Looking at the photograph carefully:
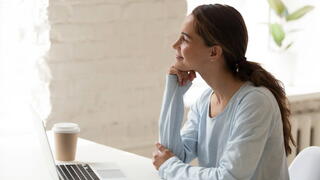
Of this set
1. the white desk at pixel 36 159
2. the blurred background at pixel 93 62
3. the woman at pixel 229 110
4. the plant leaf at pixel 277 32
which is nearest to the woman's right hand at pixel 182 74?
the woman at pixel 229 110

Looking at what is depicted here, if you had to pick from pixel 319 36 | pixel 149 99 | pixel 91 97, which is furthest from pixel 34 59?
pixel 319 36

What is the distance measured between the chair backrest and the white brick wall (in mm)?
1026

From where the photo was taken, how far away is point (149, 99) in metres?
2.99

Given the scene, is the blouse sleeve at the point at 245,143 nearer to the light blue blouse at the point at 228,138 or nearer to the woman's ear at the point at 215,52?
the light blue blouse at the point at 228,138

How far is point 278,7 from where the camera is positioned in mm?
3586

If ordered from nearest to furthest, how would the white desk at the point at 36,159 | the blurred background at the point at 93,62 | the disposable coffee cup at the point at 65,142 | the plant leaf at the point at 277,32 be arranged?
the white desk at the point at 36,159, the disposable coffee cup at the point at 65,142, the blurred background at the point at 93,62, the plant leaf at the point at 277,32

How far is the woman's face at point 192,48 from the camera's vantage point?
190cm

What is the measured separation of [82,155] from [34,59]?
2.30 feet

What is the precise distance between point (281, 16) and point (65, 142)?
185 centimetres

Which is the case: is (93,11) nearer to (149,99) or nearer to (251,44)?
(149,99)

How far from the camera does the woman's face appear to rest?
1.90 metres

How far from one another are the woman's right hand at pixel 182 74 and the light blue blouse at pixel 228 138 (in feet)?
0.05

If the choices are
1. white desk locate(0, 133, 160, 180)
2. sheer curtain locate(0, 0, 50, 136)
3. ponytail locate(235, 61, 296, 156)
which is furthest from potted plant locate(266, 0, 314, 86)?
ponytail locate(235, 61, 296, 156)

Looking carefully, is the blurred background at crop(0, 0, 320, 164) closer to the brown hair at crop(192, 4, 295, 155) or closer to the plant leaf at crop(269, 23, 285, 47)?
the plant leaf at crop(269, 23, 285, 47)
